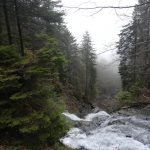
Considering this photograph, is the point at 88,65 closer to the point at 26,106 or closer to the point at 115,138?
the point at 115,138

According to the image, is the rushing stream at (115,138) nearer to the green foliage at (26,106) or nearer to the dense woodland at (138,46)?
the green foliage at (26,106)

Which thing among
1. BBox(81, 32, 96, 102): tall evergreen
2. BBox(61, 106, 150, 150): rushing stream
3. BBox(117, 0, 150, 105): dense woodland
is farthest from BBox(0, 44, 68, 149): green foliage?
BBox(81, 32, 96, 102): tall evergreen

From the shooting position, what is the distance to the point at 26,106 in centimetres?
913

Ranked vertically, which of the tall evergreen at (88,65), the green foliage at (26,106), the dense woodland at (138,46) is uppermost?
the dense woodland at (138,46)

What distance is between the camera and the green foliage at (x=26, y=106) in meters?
8.75

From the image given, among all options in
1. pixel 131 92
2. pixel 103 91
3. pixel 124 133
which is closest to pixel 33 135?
pixel 124 133

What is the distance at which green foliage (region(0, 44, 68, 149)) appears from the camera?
875 centimetres

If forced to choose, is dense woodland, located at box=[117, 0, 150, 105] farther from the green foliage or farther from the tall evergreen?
the tall evergreen

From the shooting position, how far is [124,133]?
42.6 feet

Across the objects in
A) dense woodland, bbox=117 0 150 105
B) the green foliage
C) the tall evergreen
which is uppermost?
dense woodland, bbox=117 0 150 105

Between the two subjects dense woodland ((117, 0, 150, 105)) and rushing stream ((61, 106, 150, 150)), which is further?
rushing stream ((61, 106, 150, 150))

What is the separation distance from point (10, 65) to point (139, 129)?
23.9ft

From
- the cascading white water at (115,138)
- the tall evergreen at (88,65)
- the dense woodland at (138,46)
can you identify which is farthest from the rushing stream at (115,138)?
the tall evergreen at (88,65)

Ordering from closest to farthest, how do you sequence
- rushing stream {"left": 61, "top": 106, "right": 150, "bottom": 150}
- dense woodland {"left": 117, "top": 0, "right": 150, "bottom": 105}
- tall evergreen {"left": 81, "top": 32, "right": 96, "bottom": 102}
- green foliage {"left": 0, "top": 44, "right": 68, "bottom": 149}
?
1. dense woodland {"left": 117, "top": 0, "right": 150, "bottom": 105}
2. green foliage {"left": 0, "top": 44, "right": 68, "bottom": 149}
3. rushing stream {"left": 61, "top": 106, "right": 150, "bottom": 150}
4. tall evergreen {"left": 81, "top": 32, "right": 96, "bottom": 102}
